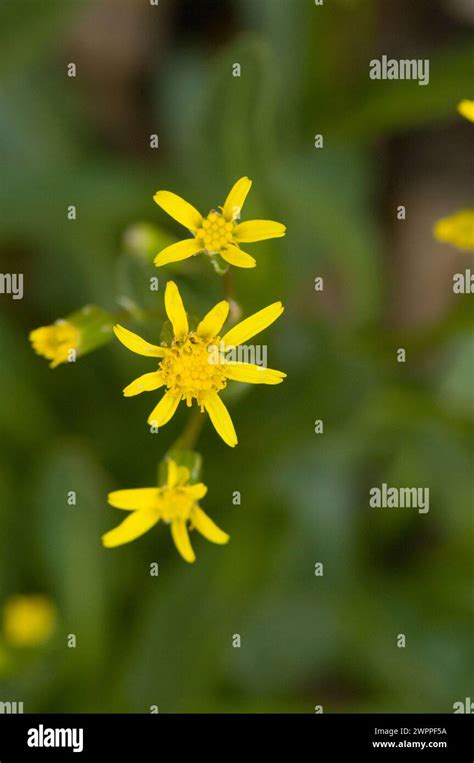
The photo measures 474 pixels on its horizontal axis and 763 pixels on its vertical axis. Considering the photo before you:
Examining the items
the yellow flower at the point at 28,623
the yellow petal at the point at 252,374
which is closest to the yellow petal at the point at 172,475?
the yellow petal at the point at 252,374

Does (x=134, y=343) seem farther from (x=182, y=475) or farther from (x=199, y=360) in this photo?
(x=182, y=475)

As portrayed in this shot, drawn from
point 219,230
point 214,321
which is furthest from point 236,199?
point 214,321

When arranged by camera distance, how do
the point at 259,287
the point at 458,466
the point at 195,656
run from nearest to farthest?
1. the point at 259,287
2. the point at 195,656
3. the point at 458,466

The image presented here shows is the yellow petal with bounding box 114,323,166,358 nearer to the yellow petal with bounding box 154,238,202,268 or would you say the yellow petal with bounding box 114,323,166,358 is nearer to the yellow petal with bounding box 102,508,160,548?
the yellow petal with bounding box 154,238,202,268

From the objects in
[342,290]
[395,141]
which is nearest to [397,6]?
[395,141]

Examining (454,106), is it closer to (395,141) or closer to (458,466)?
(395,141)
